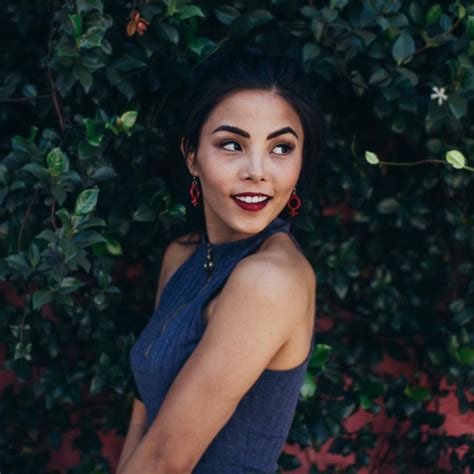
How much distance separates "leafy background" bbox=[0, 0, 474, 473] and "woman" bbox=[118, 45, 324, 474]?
0.24 meters

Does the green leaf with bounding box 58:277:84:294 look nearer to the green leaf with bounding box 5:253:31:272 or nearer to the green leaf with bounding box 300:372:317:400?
the green leaf with bounding box 5:253:31:272

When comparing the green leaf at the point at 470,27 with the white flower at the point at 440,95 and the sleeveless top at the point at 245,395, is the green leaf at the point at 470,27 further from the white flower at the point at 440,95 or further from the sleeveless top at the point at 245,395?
the sleeveless top at the point at 245,395

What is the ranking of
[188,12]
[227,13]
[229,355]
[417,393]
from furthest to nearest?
[417,393] → [227,13] → [188,12] → [229,355]

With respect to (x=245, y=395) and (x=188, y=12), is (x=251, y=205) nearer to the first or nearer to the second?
(x=245, y=395)

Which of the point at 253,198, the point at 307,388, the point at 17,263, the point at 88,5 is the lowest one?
the point at 307,388

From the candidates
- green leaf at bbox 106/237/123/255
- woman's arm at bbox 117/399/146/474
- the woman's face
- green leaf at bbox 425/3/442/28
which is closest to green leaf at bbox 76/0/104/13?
the woman's face

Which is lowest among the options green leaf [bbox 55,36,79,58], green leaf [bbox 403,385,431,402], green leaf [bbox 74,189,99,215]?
green leaf [bbox 403,385,431,402]

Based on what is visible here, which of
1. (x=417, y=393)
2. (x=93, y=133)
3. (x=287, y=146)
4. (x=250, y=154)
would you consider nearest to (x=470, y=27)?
(x=287, y=146)

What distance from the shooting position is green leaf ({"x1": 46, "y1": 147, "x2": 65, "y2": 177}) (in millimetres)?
2102

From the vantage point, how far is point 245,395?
2.01 metres

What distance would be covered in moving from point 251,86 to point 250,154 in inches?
7.0

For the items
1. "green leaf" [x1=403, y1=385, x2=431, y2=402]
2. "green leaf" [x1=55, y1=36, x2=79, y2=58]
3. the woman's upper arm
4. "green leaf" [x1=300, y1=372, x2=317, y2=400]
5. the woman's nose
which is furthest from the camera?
"green leaf" [x1=403, y1=385, x2=431, y2=402]

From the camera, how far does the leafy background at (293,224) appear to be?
2244mm

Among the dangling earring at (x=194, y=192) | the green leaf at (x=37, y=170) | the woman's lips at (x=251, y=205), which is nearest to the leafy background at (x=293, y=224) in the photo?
the green leaf at (x=37, y=170)
